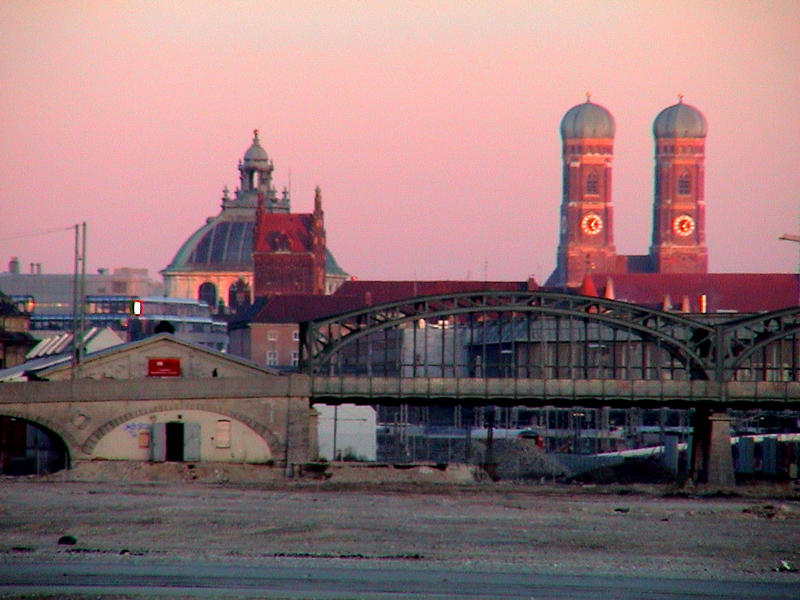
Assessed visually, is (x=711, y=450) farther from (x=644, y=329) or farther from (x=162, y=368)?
(x=162, y=368)

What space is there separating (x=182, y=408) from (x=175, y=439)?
1.51m

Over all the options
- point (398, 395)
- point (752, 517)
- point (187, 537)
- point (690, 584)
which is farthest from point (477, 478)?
point (690, 584)

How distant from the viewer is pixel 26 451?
105 meters

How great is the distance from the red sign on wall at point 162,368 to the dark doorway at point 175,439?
4233mm

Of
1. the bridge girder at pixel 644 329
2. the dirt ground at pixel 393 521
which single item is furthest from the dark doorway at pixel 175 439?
the bridge girder at pixel 644 329

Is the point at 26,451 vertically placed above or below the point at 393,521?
above

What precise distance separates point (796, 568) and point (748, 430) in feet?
288

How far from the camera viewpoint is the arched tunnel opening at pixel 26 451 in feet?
314

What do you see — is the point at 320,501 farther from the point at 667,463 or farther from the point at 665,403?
the point at 667,463

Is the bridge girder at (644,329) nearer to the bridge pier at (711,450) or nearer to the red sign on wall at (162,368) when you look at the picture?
the bridge pier at (711,450)

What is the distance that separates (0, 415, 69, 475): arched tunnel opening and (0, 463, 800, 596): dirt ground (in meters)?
12.7

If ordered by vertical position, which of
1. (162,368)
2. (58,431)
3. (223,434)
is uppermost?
(162,368)

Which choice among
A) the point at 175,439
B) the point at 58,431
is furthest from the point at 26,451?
the point at 58,431

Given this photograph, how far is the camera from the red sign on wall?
9162cm
